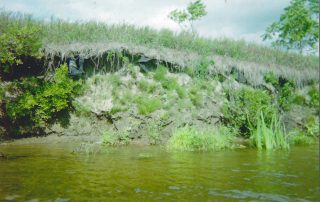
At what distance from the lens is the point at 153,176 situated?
20.7 feet

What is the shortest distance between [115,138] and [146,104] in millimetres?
1991

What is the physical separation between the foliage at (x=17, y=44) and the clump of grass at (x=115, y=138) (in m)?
3.57

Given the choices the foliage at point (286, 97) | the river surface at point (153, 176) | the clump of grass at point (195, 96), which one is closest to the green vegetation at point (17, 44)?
the river surface at point (153, 176)

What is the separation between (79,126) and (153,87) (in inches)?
126

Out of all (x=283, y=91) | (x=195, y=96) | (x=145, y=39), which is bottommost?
(x=195, y=96)

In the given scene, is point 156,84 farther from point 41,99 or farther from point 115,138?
point 41,99

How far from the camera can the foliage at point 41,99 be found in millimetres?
11117

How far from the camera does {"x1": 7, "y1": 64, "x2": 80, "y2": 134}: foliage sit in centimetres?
1112

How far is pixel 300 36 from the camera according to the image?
21.9m

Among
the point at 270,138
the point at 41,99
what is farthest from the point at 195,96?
the point at 41,99

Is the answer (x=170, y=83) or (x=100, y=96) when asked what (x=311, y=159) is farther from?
(x=100, y=96)

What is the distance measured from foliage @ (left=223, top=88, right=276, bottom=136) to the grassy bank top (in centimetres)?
249

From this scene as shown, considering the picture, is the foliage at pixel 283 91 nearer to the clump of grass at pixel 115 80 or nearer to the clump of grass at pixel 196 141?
the clump of grass at pixel 196 141

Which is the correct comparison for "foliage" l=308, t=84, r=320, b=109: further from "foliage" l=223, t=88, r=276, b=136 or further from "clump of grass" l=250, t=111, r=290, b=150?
"clump of grass" l=250, t=111, r=290, b=150
